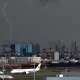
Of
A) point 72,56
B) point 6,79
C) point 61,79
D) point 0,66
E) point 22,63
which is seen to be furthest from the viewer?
point 72,56

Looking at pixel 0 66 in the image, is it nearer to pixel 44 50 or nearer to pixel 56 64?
pixel 56 64

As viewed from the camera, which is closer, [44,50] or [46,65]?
[46,65]

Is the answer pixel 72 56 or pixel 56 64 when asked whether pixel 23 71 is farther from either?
pixel 72 56

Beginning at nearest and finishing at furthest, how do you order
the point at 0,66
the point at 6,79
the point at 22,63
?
1. the point at 6,79
2. the point at 0,66
3. the point at 22,63

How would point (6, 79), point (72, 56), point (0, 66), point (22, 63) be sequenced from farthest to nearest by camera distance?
1. point (72, 56)
2. point (22, 63)
3. point (0, 66)
4. point (6, 79)

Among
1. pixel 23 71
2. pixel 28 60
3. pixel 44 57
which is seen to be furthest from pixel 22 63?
pixel 23 71

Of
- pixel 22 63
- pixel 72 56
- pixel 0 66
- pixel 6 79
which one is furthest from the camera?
pixel 72 56

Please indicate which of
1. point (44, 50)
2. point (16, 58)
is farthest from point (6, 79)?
point (44, 50)

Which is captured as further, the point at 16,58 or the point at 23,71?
the point at 16,58

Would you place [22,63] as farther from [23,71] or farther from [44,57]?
[23,71]
